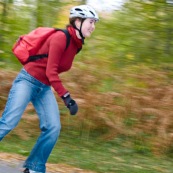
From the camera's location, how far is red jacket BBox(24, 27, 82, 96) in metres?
5.02

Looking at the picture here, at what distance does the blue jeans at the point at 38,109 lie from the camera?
17.3ft

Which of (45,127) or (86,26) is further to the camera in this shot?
(45,127)

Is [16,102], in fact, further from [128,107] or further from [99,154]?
Result: [128,107]

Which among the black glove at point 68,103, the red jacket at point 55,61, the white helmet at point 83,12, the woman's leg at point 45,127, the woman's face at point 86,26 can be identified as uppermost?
the white helmet at point 83,12

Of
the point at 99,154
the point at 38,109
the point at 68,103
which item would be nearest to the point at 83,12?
the point at 68,103

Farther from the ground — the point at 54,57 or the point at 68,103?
the point at 54,57

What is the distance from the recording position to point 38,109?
5453 millimetres

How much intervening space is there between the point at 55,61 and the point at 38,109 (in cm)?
70

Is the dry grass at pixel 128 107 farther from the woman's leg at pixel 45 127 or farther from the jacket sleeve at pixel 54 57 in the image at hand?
the jacket sleeve at pixel 54 57

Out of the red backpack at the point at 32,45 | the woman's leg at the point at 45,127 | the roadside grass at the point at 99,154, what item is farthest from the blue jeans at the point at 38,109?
the roadside grass at the point at 99,154

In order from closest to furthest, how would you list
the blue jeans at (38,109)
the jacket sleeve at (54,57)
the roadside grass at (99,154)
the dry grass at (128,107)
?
the jacket sleeve at (54,57) → the blue jeans at (38,109) → the roadside grass at (99,154) → the dry grass at (128,107)

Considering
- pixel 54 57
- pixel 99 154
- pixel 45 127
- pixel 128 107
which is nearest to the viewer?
pixel 54 57

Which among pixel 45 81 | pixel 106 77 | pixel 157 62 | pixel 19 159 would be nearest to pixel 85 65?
pixel 106 77

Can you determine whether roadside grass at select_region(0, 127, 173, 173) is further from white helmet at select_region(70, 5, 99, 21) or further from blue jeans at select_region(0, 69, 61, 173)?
white helmet at select_region(70, 5, 99, 21)
